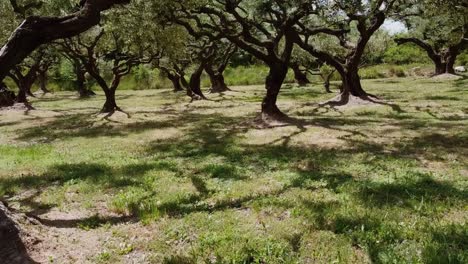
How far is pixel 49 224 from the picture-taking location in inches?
324

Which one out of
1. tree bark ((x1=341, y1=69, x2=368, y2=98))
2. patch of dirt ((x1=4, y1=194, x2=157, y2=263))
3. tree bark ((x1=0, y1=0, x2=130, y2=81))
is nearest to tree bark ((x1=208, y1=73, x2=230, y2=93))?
tree bark ((x1=341, y1=69, x2=368, y2=98))

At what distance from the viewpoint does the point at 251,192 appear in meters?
9.70

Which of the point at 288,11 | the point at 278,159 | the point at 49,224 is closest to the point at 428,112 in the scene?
the point at 288,11

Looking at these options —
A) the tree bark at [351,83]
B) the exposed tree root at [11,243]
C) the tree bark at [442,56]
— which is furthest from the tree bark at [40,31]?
the tree bark at [442,56]

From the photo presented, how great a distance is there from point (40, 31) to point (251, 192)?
16.2 ft

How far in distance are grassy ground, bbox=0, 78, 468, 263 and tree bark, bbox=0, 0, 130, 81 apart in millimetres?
2866

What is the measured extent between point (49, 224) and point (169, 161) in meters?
5.15

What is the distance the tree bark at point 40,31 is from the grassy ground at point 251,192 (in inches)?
113

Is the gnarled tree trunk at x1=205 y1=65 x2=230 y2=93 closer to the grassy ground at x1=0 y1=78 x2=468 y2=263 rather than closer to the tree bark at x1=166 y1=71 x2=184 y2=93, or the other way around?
the tree bark at x1=166 y1=71 x2=184 y2=93

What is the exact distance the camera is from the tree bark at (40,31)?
7633mm

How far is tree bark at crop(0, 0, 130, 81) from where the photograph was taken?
7.63 meters

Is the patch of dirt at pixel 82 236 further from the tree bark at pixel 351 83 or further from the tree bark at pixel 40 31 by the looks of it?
the tree bark at pixel 351 83

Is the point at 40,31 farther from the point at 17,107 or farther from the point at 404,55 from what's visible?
the point at 404,55

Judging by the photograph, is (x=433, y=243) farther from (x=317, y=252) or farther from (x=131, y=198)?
(x=131, y=198)
